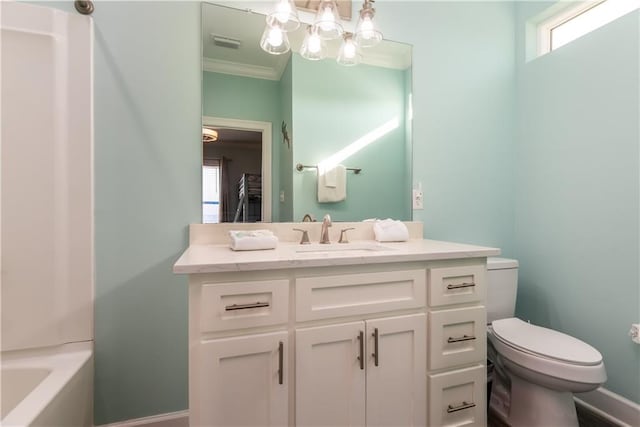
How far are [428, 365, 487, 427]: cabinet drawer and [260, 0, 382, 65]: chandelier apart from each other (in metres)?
1.64

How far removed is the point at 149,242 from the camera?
145cm

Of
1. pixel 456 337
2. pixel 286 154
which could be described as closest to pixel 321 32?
pixel 286 154

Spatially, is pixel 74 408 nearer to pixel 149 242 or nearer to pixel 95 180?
pixel 149 242

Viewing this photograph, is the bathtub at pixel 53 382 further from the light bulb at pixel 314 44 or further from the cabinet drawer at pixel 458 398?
the light bulb at pixel 314 44

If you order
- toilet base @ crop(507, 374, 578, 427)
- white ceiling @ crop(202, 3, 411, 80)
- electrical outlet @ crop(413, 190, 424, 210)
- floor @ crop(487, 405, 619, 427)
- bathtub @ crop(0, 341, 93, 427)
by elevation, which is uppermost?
white ceiling @ crop(202, 3, 411, 80)

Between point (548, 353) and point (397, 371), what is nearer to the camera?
point (397, 371)

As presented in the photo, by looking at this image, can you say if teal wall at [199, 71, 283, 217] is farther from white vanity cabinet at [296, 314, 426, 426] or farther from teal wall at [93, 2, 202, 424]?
white vanity cabinet at [296, 314, 426, 426]

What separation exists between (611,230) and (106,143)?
2525 mm

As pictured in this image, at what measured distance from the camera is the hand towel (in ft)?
5.58

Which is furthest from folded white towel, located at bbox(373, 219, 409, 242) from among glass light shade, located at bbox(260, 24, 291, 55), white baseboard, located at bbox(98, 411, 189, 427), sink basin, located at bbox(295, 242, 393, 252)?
white baseboard, located at bbox(98, 411, 189, 427)

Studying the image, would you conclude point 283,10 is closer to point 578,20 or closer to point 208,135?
point 208,135

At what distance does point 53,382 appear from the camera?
43.7 inches

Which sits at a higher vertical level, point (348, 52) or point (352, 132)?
point (348, 52)

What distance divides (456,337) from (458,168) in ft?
3.72
